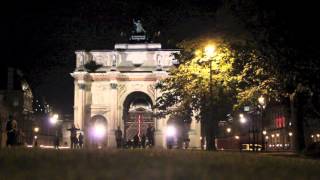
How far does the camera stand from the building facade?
360 ft

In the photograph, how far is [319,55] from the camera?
851 inches

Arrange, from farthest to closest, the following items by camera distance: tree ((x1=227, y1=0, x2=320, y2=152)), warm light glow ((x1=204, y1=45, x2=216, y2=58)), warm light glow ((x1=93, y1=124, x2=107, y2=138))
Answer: warm light glow ((x1=93, y1=124, x2=107, y2=138)) < warm light glow ((x1=204, y1=45, x2=216, y2=58)) < tree ((x1=227, y1=0, x2=320, y2=152))

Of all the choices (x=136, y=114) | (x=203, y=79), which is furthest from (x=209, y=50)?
(x=136, y=114)

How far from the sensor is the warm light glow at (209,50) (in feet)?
130

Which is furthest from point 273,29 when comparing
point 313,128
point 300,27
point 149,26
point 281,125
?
point 281,125

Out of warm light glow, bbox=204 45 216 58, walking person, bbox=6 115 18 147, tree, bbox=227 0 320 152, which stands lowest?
walking person, bbox=6 115 18 147

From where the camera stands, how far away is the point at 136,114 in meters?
112

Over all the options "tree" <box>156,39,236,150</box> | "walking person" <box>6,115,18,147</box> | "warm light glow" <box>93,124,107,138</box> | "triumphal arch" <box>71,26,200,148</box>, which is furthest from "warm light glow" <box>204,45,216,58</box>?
"triumphal arch" <box>71,26,200,148</box>

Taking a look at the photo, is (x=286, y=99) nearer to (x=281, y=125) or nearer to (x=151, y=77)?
(x=281, y=125)

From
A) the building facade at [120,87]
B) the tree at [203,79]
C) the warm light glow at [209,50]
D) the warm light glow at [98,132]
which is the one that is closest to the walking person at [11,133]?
the tree at [203,79]

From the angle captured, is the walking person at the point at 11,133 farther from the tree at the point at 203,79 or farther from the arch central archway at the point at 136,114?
the arch central archway at the point at 136,114

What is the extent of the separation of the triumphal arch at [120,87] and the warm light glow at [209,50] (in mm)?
67653

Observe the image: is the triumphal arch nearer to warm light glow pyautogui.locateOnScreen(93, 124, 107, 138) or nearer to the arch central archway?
the arch central archway

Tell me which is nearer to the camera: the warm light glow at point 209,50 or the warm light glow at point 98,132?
the warm light glow at point 209,50
